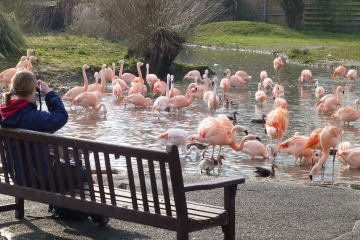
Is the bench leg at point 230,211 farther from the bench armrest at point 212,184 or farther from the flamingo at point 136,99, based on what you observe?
the flamingo at point 136,99

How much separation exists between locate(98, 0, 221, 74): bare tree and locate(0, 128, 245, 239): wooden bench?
50.7 feet

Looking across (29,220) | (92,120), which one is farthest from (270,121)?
(29,220)

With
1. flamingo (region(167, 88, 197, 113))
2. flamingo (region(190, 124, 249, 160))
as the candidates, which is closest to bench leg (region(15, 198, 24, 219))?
flamingo (region(190, 124, 249, 160))

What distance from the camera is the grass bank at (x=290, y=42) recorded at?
26433 millimetres

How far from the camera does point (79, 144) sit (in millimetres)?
4281

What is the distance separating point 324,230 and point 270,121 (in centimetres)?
488

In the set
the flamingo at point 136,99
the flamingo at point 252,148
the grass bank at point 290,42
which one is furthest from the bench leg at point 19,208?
the grass bank at point 290,42

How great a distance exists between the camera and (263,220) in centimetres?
534

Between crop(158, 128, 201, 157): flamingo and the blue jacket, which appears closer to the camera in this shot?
the blue jacket

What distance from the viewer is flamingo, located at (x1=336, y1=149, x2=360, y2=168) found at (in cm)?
873

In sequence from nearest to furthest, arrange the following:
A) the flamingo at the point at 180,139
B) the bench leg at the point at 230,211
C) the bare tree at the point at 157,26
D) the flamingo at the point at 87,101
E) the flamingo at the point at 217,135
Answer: the bench leg at the point at 230,211 < the flamingo at the point at 217,135 < the flamingo at the point at 180,139 < the flamingo at the point at 87,101 < the bare tree at the point at 157,26

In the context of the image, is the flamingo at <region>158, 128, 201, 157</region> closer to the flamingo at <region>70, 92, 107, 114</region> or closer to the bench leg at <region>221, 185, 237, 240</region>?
the flamingo at <region>70, 92, 107, 114</region>

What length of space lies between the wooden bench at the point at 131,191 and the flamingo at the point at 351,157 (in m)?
4.84

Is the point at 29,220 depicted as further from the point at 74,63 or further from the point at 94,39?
the point at 94,39
